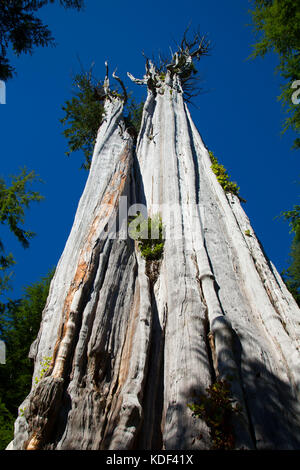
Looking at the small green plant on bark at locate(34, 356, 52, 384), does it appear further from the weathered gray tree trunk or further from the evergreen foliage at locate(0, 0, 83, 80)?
the evergreen foliage at locate(0, 0, 83, 80)

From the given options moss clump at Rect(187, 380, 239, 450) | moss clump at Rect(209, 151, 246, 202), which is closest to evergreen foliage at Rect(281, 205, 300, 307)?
moss clump at Rect(209, 151, 246, 202)

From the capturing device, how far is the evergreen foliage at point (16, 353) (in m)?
7.63

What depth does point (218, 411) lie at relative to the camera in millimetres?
2982

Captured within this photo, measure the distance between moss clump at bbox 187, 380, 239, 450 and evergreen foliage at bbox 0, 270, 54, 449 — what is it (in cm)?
513

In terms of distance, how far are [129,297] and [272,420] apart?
256 cm

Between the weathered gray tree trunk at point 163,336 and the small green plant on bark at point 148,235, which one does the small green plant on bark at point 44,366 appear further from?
the small green plant on bark at point 148,235

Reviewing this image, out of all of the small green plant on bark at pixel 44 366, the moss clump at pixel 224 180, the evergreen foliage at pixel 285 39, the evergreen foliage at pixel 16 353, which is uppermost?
the evergreen foliage at pixel 285 39

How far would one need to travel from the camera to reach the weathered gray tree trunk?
3119 millimetres

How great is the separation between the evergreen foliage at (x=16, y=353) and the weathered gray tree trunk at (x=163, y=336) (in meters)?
3.95

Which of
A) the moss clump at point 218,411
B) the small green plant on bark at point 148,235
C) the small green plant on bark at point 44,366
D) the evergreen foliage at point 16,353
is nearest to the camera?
the moss clump at point 218,411

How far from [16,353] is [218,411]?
23.1 ft

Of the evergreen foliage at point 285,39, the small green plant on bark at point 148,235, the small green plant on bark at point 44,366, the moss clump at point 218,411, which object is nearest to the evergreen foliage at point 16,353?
the small green plant on bark at point 44,366

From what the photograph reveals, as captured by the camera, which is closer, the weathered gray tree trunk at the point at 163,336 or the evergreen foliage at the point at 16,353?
the weathered gray tree trunk at the point at 163,336
